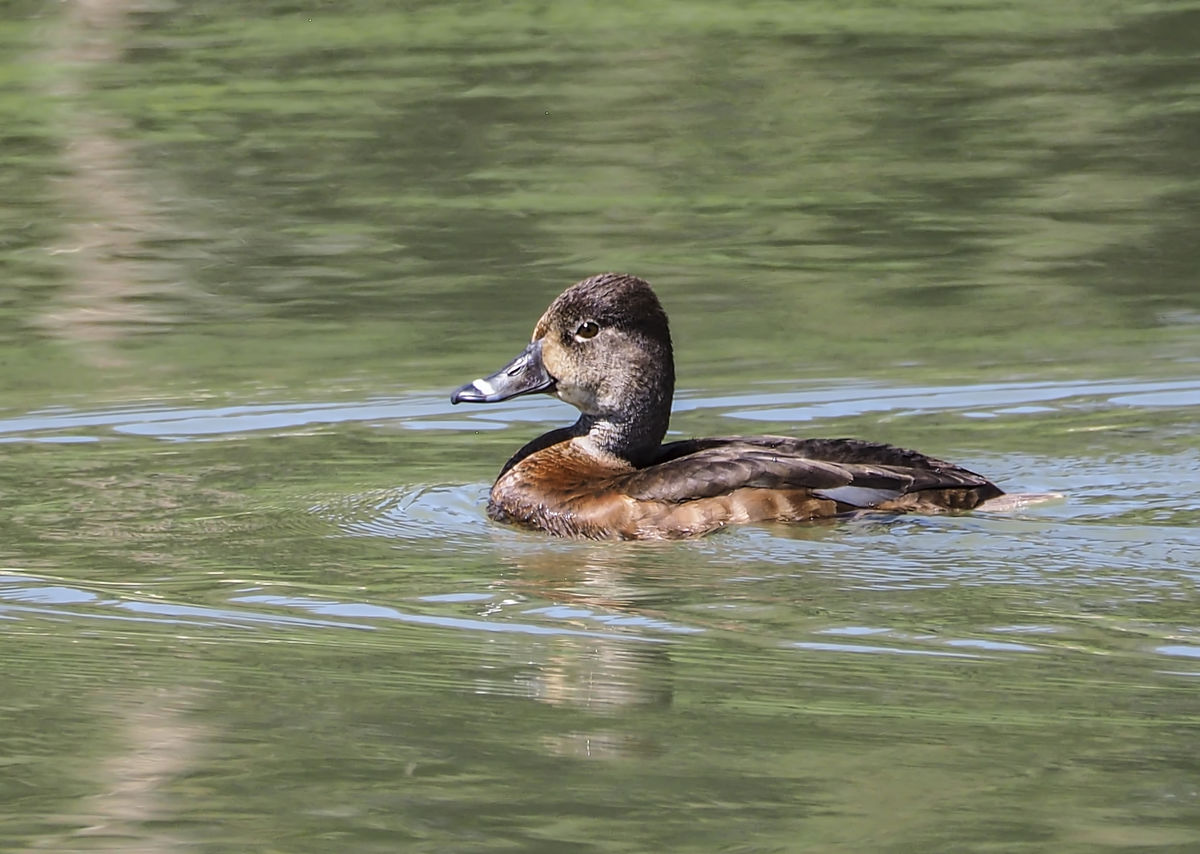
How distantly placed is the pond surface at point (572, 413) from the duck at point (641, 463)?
138 mm

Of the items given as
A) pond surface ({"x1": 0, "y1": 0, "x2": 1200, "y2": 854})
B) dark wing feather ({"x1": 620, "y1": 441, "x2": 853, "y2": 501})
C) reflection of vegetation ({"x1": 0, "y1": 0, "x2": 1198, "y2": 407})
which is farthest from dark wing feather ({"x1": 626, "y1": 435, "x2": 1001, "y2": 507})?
reflection of vegetation ({"x1": 0, "y1": 0, "x2": 1198, "y2": 407})

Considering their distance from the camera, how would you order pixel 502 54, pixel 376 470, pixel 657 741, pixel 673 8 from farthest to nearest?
pixel 673 8
pixel 502 54
pixel 376 470
pixel 657 741

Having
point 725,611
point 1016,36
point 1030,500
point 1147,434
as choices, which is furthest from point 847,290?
point 1016,36

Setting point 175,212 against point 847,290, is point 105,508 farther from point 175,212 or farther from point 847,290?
point 175,212

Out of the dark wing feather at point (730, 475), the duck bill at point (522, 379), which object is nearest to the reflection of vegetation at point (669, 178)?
the duck bill at point (522, 379)

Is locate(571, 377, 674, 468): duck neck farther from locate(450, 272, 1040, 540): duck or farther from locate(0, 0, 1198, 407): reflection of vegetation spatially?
locate(0, 0, 1198, 407): reflection of vegetation

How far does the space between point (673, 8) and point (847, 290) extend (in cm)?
980

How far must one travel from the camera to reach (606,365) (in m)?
9.02

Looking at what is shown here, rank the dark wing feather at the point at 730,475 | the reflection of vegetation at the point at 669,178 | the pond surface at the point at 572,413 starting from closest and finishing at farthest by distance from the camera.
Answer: the pond surface at the point at 572,413 < the dark wing feather at the point at 730,475 < the reflection of vegetation at the point at 669,178

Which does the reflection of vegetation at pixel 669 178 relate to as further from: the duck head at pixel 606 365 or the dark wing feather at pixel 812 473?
the dark wing feather at pixel 812 473

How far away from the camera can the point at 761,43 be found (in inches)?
800

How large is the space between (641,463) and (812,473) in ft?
3.00

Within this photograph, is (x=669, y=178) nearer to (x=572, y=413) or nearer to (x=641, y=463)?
(x=572, y=413)

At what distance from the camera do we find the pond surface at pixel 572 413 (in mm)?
5641
